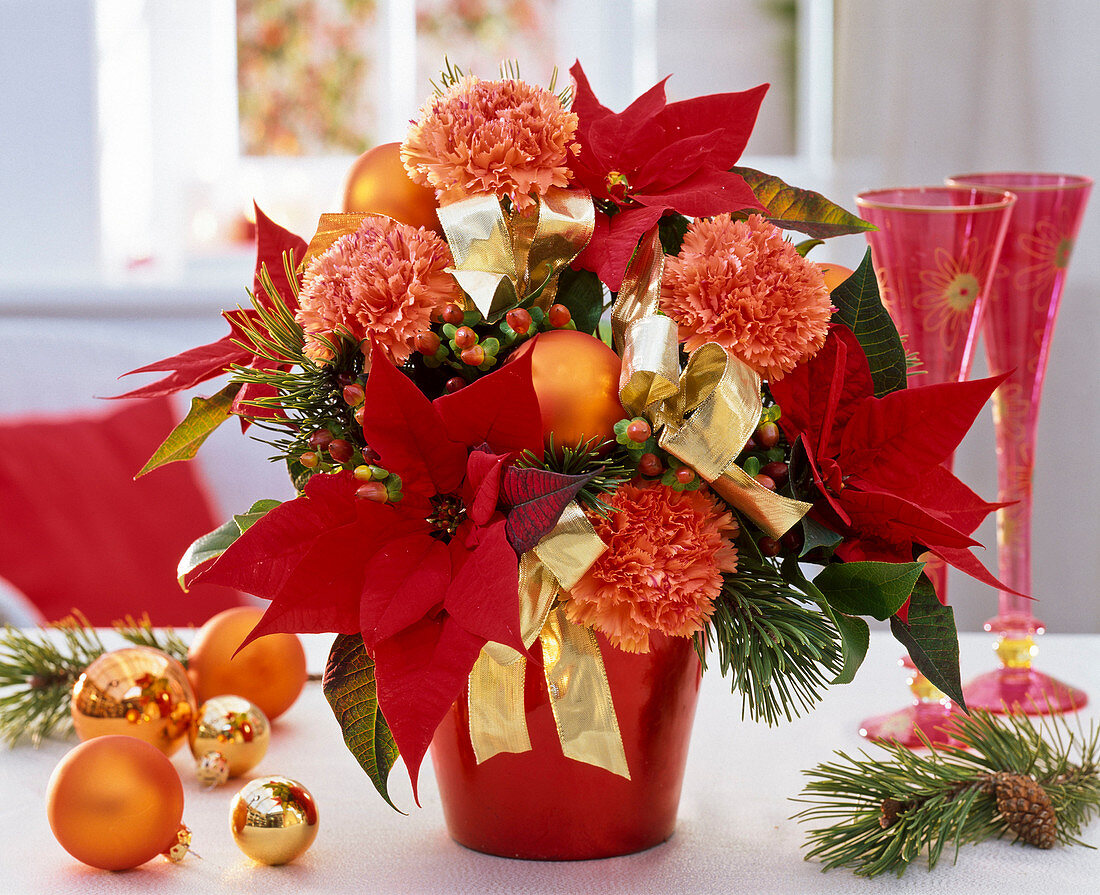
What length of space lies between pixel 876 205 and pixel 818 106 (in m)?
1.53

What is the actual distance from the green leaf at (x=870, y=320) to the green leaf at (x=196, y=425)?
0.87ft

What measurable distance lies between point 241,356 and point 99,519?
1110 mm

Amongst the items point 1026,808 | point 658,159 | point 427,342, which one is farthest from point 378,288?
point 1026,808

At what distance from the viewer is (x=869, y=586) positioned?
41 centimetres

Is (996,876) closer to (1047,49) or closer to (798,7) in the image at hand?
(1047,49)

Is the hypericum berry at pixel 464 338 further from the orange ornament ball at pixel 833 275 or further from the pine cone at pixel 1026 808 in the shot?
the pine cone at pixel 1026 808

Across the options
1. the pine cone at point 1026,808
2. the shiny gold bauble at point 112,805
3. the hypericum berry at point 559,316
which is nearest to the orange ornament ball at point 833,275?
the hypericum berry at point 559,316

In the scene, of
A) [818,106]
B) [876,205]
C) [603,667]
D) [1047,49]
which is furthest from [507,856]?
[818,106]

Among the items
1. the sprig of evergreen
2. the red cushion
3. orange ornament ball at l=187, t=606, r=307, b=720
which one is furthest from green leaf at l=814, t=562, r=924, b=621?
the red cushion

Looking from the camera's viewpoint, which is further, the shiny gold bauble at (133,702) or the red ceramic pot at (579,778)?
the shiny gold bauble at (133,702)

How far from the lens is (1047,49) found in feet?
5.22

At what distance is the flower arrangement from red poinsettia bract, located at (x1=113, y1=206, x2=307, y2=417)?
20 millimetres

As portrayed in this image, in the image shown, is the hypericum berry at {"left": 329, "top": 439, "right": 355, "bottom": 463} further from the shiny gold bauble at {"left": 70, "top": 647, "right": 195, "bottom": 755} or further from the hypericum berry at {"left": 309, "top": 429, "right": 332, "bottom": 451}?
the shiny gold bauble at {"left": 70, "top": 647, "right": 195, "bottom": 755}

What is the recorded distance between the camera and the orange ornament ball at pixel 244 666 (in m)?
0.64
